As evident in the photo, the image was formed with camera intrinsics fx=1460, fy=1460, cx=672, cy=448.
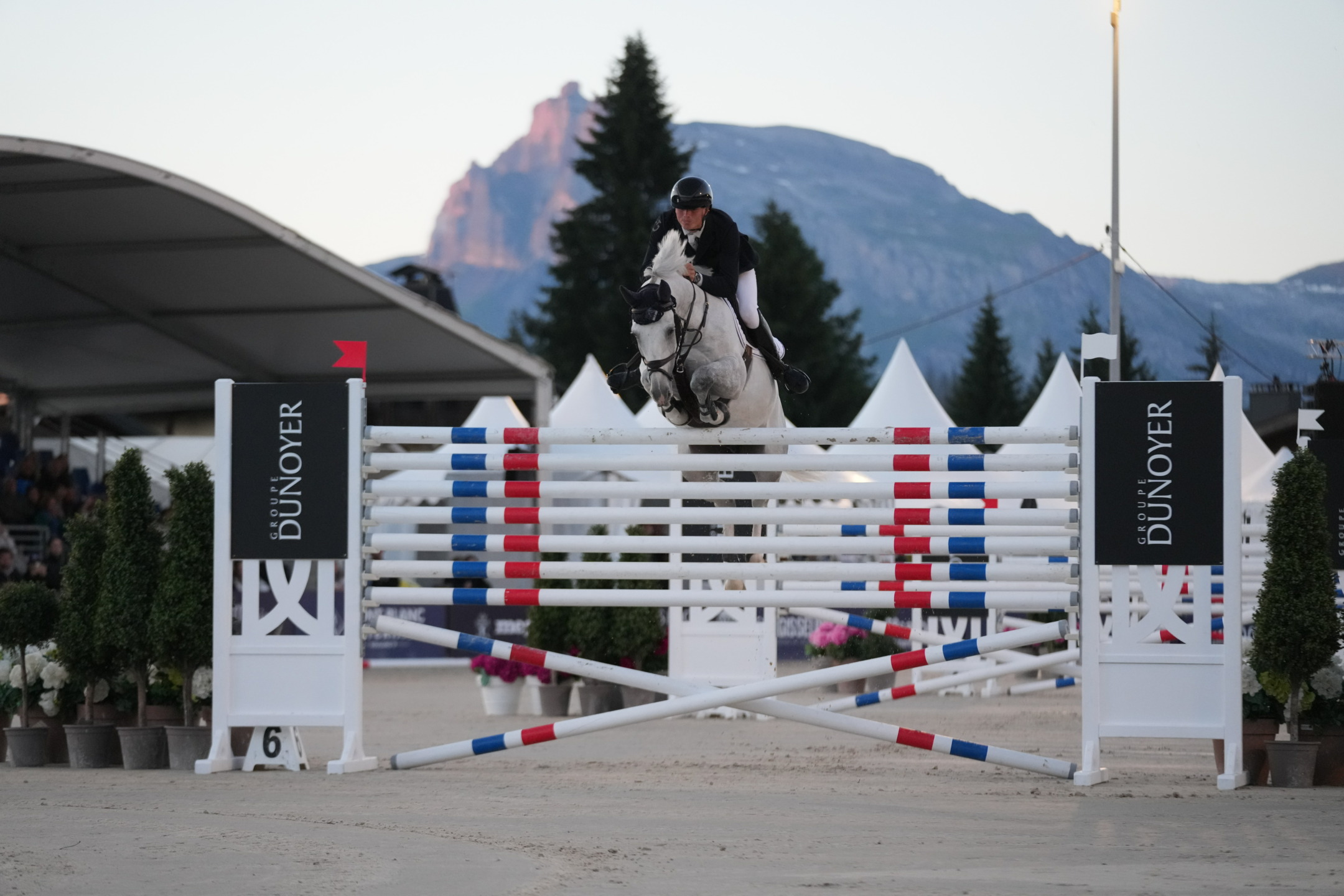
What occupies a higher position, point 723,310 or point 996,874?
point 723,310

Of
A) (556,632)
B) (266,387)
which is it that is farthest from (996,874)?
(556,632)

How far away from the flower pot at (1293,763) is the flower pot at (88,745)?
16.9 ft

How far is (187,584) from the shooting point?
21.6 feet

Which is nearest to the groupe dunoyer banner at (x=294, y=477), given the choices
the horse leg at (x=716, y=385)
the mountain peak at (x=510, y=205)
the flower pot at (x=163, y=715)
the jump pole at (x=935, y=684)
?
the flower pot at (x=163, y=715)

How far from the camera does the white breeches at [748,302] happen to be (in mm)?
6449

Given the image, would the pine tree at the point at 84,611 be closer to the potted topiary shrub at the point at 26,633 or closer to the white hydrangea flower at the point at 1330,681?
the potted topiary shrub at the point at 26,633

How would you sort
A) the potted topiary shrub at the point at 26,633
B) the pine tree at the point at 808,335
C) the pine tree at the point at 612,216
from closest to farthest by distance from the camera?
the potted topiary shrub at the point at 26,633, the pine tree at the point at 808,335, the pine tree at the point at 612,216

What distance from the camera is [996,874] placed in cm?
373

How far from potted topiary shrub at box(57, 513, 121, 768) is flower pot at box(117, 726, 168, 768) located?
19 cm

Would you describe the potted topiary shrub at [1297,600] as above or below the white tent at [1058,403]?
below

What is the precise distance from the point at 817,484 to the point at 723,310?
0.98 meters

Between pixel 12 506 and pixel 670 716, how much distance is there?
10.9m

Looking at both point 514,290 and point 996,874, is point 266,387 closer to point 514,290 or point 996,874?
point 996,874

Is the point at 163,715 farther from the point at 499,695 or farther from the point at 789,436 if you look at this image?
the point at 499,695
